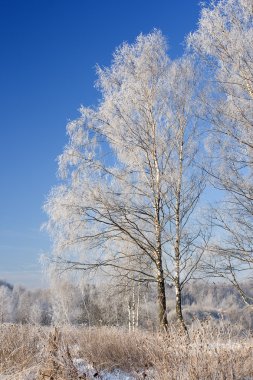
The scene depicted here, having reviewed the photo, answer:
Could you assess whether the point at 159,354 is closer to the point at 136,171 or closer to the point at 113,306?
the point at 136,171

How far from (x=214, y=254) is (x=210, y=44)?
4617 mm

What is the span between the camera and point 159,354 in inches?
209

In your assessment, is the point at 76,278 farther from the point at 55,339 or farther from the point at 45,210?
the point at 55,339

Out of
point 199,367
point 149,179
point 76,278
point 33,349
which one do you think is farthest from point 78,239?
point 199,367

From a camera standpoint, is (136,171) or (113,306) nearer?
(136,171)

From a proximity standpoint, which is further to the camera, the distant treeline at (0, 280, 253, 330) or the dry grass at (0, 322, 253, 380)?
the distant treeline at (0, 280, 253, 330)

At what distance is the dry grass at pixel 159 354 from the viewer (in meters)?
4.79

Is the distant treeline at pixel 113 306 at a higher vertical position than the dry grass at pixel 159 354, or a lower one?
higher

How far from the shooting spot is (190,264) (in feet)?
39.4

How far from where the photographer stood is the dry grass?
188 inches

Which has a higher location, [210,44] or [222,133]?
[210,44]

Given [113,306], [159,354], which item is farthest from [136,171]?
[113,306]

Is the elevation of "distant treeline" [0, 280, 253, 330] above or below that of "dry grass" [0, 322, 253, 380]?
above

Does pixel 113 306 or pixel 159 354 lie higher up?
pixel 113 306
